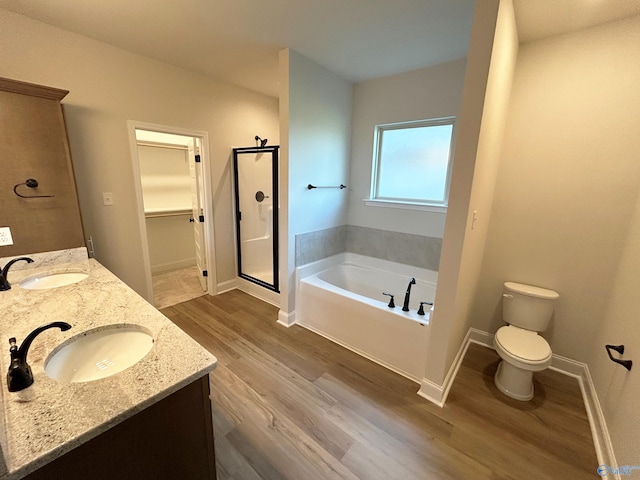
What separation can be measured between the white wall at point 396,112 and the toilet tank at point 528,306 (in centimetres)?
81

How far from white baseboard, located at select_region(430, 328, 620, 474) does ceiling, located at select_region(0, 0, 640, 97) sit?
8.12ft

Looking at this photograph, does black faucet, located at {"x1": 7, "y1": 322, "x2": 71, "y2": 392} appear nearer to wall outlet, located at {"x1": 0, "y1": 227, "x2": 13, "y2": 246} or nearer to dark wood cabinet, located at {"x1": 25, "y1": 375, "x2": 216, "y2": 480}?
dark wood cabinet, located at {"x1": 25, "y1": 375, "x2": 216, "y2": 480}

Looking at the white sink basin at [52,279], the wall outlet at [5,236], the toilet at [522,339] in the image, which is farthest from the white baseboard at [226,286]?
the toilet at [522,339]

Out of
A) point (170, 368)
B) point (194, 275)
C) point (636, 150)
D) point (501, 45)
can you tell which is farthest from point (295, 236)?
point (636, 150)

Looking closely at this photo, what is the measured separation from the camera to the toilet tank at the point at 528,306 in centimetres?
208

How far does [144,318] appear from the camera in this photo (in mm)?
1158

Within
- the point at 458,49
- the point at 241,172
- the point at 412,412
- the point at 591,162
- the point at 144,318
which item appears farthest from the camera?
the point at 241,172

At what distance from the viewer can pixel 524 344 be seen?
6.21 feet

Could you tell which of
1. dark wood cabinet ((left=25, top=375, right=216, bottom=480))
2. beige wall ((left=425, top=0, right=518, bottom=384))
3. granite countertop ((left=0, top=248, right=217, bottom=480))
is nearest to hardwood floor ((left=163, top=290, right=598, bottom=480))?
beige wall ((left=425, top=0, right=518, bottom=384))

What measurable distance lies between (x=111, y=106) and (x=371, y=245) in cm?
290

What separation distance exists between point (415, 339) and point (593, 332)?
Answer: 1.40 meters

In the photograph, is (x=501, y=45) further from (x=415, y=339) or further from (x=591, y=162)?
(x=415, y=339)

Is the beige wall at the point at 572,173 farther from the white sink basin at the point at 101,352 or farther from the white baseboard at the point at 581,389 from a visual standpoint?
the white sink basin at the point at 101,352

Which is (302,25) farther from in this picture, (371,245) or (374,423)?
(374,423)
